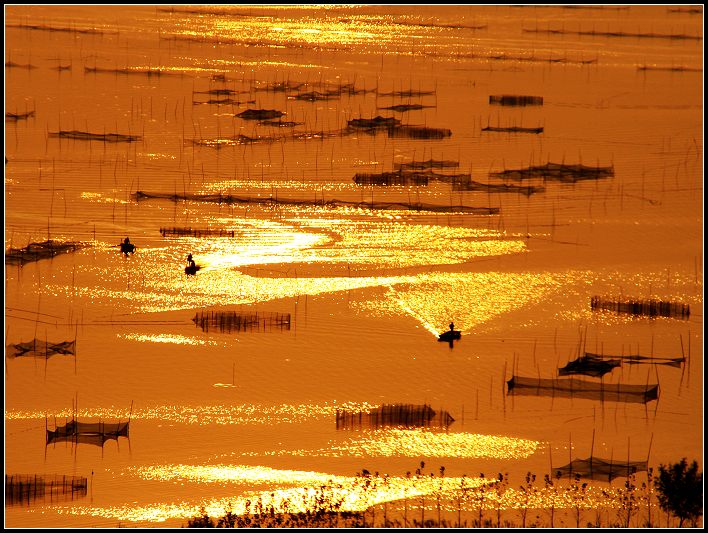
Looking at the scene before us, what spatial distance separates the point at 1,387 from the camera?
1186 cm

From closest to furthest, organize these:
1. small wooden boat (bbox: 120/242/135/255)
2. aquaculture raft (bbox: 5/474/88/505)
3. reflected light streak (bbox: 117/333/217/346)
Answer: aquaculture raft (bbox: 5/474/88/505), reflected light streak (bbox: 117/333/217/346), small wooden boat (bbox: 120/242/135/255)

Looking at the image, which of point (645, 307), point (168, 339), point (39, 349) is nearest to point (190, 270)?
point (168, 339)

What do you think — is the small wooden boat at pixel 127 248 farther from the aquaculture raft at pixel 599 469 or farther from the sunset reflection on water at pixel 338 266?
the aquaculture raft at pixel 599 469

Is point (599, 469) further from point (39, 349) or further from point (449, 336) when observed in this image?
point (39, 349)

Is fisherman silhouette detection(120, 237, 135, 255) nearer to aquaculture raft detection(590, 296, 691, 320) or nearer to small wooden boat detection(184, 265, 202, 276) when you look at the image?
small wooden boat detection(184, 265, 202, 276)

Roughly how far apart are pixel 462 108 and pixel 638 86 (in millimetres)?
3290

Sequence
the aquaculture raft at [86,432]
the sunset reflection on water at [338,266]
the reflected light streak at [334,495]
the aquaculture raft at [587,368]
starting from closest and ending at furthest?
the reflected light streak at [334,495], the sunset reflection on water at [338,266], the aquaculture raft at [86,432], the aquaculture raft at [587,368]

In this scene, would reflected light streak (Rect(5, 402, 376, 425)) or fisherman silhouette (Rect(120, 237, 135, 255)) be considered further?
fisherman silhouette (Rect(120, 237, 135, 255))

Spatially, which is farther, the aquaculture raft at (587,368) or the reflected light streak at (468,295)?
the reflected light streak at (468,295)

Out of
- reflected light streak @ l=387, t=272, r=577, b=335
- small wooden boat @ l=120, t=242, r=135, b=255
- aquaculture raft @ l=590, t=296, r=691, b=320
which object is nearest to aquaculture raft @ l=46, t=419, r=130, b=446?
reflected light streak @ l=387, t=272, r=577, b=335

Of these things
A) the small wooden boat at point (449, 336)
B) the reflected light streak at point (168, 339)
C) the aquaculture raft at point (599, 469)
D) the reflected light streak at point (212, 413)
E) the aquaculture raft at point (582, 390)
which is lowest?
the aquaculture raft at point (599, 469)

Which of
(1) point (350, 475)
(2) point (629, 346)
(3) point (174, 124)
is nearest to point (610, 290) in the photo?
(2) point (629, 346)

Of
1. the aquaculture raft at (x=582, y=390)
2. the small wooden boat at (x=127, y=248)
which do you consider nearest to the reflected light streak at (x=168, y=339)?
the small wooden boat at (x=127, y=248)

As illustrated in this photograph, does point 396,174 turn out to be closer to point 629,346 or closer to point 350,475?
point 629,346
